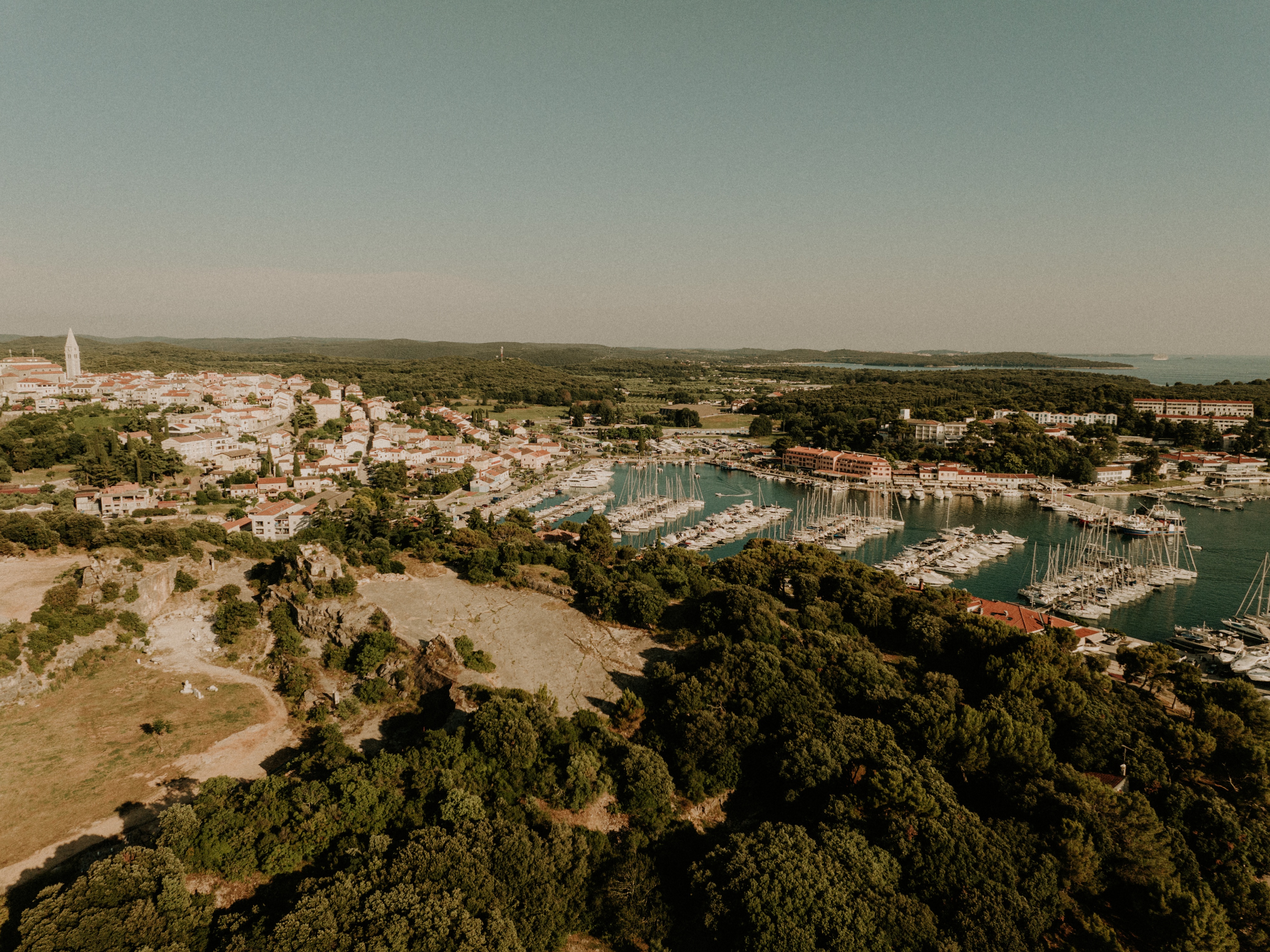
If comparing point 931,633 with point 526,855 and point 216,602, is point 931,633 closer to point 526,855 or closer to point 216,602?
point 526,855

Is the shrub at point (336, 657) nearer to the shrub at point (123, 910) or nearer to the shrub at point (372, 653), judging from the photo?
the shrub at point (372, 653)

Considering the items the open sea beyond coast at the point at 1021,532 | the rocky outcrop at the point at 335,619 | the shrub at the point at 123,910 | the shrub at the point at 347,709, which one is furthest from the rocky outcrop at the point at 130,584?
the open sea beyond coast at the point at 1021,532

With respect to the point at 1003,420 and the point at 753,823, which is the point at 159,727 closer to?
the point at 753,823

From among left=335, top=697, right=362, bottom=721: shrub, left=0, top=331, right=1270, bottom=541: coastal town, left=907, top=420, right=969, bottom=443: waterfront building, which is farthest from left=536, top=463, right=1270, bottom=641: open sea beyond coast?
left=335, top=697, right=362, bottom=721: shrub

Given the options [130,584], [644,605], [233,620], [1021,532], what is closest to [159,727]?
[233,620]

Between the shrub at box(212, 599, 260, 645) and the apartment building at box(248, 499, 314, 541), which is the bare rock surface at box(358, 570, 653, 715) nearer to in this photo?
the shrub at box(212, 599, 260, 645)

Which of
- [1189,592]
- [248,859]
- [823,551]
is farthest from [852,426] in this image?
[248,859]
